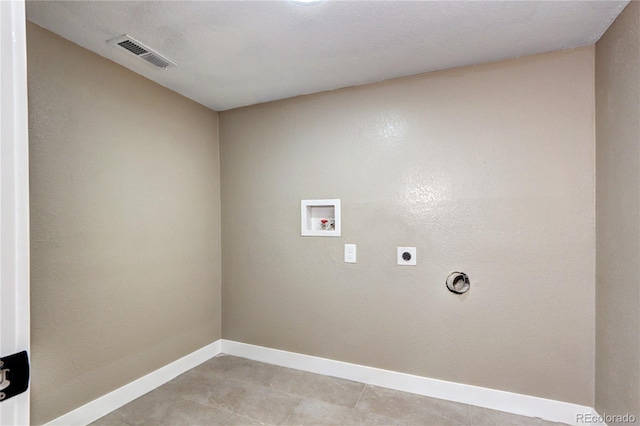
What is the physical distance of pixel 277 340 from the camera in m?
2.81

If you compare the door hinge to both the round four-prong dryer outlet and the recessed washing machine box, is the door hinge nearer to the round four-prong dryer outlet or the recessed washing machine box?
the recessed washing machine box

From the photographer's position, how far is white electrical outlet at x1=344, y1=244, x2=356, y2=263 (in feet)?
8.30

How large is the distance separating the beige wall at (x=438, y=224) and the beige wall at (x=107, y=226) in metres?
0.53

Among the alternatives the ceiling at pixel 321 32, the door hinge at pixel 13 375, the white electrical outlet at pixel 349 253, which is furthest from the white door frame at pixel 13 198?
the white electrical outlet at pixel 349 253

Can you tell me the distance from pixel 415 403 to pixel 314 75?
250cm

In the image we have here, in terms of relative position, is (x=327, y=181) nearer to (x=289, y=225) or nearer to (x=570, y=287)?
(x=289, y=225)

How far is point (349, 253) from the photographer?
8.35 ft

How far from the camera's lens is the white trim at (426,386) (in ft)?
6.57

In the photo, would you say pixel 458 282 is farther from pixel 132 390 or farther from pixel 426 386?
pixel 132 390

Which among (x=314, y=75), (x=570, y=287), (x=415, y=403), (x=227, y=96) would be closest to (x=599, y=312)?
(x=570, y=287)

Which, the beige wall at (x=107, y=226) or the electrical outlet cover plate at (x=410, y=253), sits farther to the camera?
the electrical outlet cover plate at (x=410, y=253)

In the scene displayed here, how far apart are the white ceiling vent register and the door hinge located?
6.10ft

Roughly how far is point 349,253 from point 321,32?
1.60 m

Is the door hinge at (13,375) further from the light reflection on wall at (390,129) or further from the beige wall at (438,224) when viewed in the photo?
the light reflection on wall at (390,129)
